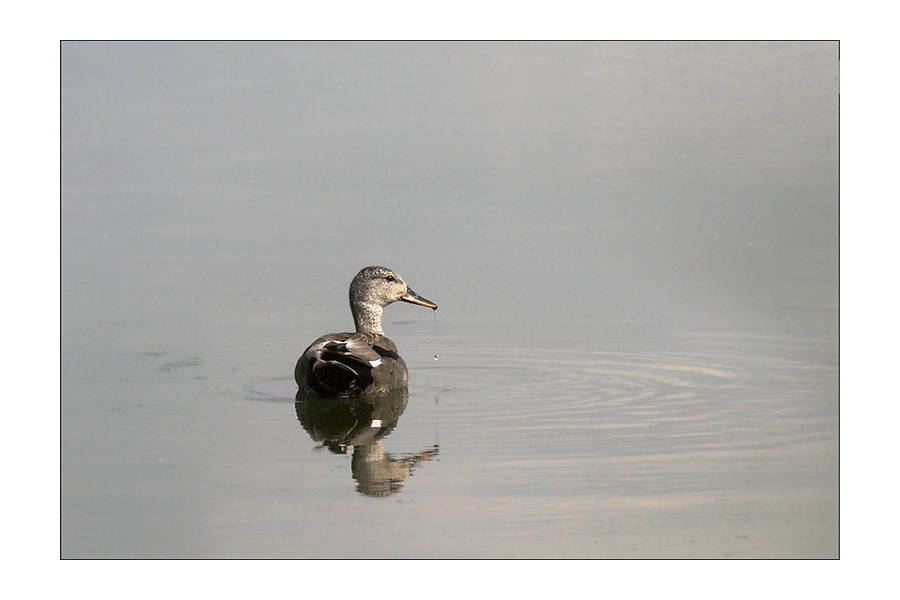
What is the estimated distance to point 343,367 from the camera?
9.91m

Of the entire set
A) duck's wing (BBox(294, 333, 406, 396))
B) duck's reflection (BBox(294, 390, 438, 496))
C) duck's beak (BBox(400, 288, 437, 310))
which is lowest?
duck's reflection (BBox(294, 390, 438, 496))

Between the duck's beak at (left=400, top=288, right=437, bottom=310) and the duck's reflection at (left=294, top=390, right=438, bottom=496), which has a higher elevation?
the duck's beak at (left=400, top=288, right=437, bottom=310)

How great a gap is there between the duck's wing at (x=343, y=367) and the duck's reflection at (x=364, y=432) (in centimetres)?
10

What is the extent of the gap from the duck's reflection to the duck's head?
0.92 meters

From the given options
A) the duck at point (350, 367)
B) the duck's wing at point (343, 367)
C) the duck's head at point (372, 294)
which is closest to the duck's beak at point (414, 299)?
the duck's head at point (372, 294)

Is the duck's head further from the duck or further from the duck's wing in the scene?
the duck's wing

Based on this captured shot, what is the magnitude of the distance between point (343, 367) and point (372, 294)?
118cm

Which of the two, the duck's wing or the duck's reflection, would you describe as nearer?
the duck's reflection

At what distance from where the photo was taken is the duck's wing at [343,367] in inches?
389

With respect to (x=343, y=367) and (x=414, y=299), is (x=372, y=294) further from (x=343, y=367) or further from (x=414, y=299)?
(x=343, y=367)

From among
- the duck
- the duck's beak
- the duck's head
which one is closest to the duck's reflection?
the duck

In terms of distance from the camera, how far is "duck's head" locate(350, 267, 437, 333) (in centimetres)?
1100

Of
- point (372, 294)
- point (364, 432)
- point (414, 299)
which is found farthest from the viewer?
point (414, 299)

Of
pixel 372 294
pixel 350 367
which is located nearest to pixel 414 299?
pixel 372 294
